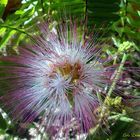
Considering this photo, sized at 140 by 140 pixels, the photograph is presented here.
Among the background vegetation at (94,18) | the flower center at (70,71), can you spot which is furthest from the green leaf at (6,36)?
the flower center at (70,71)

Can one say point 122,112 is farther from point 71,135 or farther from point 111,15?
point 111,15

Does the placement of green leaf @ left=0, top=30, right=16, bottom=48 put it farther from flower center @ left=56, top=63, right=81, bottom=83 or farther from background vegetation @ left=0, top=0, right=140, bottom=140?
flower center @ left=56, top=63, right=81, bottom=83

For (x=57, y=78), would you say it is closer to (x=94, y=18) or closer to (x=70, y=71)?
(x=70, y=71)

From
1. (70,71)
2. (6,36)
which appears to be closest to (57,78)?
(70,71)

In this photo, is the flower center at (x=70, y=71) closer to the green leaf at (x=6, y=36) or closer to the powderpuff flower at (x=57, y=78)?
the powderpuff flower at (x=57, y=78)

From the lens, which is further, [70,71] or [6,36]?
[6,36]

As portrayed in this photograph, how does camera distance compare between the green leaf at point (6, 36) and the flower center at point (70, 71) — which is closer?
the flower center at point (70, 71)

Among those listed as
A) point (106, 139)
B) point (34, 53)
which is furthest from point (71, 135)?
point (34, 53)
